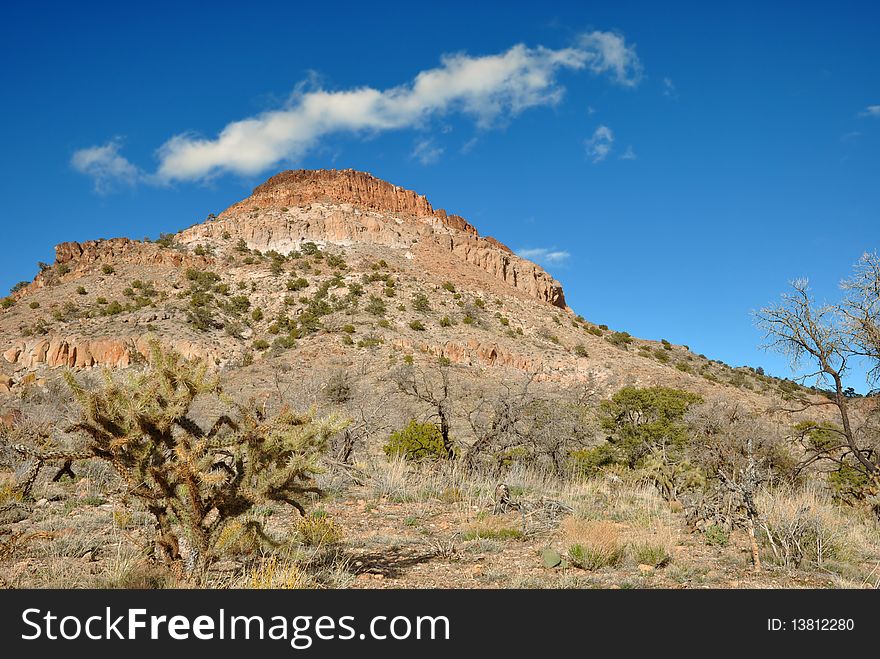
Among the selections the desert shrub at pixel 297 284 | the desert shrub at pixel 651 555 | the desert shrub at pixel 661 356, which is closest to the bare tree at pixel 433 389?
the desert shrub at pixel 651 555

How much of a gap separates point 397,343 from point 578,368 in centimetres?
1177

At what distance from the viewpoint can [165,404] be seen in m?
4.92

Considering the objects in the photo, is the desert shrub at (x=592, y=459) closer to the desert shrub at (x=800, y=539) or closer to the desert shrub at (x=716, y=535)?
the desert shrub at (x=716, y=535)

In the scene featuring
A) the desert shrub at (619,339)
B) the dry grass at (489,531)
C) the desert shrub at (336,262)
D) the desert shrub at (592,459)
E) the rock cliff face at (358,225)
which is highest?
the rock cliff face at (358,225)

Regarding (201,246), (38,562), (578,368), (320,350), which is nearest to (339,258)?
(201,246)

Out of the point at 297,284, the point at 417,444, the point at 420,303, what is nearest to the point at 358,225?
the point at 297,284

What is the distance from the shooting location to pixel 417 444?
518 inches

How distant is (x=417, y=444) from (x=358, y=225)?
48.6 meters

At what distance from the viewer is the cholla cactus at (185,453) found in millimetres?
4707

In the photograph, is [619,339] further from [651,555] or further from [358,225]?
[651,555]

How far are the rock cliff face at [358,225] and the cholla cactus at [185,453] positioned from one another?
49420 millimetres

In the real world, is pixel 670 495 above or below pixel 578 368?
below

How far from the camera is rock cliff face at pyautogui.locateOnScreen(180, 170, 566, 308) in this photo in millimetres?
57438
